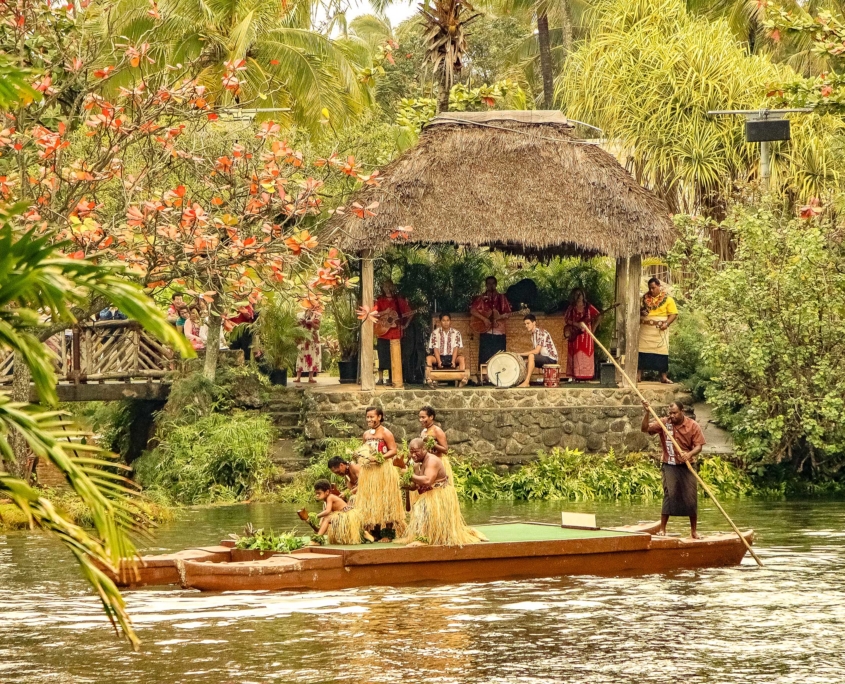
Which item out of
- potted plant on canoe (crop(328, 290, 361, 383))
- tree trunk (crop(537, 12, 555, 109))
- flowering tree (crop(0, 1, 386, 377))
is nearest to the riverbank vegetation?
potted plant on canoe (crop(328, 290, 361, 383))

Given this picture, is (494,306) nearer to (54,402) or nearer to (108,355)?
(108,355)

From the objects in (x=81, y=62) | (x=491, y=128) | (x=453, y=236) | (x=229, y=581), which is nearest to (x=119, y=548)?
(x=229, y=581)

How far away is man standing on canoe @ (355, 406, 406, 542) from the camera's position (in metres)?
12.0

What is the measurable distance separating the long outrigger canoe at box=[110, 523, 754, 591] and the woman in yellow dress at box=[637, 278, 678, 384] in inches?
305

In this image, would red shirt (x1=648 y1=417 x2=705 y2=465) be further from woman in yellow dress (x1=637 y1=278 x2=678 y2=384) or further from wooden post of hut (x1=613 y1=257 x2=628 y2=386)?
woman in yellow dress (x1=637 y1=278 x2=678 y2=384)

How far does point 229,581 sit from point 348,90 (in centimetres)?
1243

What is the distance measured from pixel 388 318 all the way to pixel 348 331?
6.04ft

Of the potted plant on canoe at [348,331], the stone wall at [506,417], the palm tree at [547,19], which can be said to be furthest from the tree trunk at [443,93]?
the palm tree at [547,19]

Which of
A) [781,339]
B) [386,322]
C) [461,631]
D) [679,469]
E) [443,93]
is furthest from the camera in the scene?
[443,93]

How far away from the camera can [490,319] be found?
67.7ft

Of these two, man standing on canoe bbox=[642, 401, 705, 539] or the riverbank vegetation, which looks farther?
the riverbank vegetation

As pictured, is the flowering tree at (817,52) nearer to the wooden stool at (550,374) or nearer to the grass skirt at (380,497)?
the grass skirt at (380,497)

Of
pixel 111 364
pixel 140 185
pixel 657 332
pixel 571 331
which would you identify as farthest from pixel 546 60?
pixel 140 185

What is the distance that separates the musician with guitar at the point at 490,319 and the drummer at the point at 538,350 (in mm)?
458
